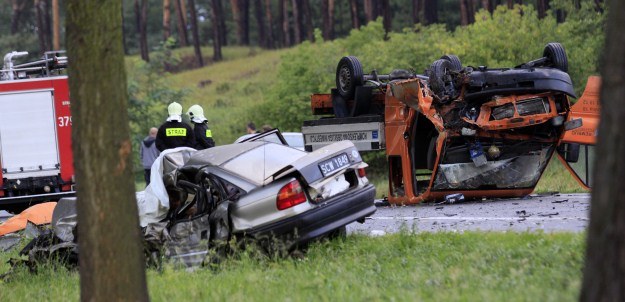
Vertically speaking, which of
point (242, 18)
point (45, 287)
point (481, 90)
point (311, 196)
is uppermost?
point (242, 18)

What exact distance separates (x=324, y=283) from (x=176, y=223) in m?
2.31

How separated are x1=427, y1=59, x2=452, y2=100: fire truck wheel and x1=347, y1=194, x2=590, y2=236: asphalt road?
1525mm

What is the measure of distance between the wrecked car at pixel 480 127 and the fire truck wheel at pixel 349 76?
1.27 feet

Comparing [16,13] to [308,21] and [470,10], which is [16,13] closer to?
[308,21]

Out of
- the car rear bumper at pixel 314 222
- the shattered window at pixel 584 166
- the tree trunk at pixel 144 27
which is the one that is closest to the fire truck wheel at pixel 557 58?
the shattered window at pixel 584 166

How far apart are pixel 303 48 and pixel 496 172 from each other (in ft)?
68.0

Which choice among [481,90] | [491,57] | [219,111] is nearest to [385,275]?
[481,90]

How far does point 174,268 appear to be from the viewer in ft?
29.8

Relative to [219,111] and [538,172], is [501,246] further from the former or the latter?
[219,111]

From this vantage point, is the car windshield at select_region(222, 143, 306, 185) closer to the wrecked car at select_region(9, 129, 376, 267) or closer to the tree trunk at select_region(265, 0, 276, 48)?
the wrecked car at select_region(9, 129, 376, 267)

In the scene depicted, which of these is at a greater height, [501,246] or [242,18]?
[242,18]

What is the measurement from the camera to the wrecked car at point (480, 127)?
12297 millimetres

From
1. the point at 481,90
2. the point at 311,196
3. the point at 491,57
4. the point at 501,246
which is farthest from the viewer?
the point at 491,57

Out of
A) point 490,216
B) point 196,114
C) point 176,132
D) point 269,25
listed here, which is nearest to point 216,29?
point 269,25
